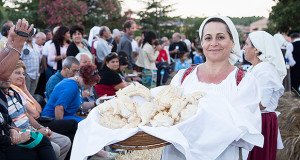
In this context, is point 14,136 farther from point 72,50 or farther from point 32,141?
point 72,50

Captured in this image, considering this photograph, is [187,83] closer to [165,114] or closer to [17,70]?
[165,114]

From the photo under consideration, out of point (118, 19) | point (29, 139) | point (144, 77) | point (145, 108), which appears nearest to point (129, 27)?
point (144, 77)

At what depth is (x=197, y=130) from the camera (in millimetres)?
1821

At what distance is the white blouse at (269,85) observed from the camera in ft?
10.5

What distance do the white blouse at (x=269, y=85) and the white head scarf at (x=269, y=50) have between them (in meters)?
0.06

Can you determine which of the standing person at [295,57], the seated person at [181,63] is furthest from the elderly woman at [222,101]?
the seated person at [181,63]

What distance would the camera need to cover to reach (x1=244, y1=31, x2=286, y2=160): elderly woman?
320cm

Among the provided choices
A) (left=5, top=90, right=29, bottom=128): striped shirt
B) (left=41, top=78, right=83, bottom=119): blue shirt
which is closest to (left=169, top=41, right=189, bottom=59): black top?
(left=41, top=78, right=83, bottom=119): blue shirt

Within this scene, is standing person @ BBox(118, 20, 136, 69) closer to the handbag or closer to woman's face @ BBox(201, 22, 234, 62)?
the handbag

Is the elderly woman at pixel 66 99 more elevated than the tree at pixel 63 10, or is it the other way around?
the tree at pixel 63 10

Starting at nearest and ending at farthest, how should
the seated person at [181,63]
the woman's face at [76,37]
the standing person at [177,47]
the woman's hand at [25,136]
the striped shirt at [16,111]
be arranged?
the woman's hand at [25,136]
the striped shirt at [16,111]
the woman's face at [76,37]
the seated person at [181,63]
the standing person at [177,47]

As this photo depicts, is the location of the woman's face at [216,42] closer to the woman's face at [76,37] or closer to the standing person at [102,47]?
the woman's face at [76,37]

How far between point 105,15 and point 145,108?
79.9ft

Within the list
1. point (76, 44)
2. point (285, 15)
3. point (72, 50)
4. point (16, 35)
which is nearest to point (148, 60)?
point (76, 44)
